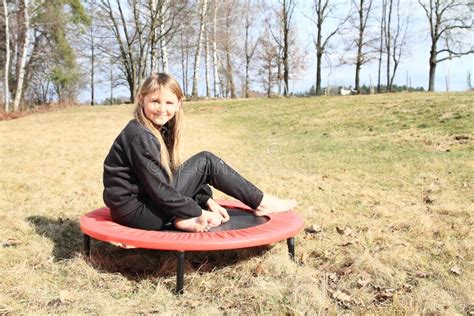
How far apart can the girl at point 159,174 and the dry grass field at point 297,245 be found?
0.38 metres

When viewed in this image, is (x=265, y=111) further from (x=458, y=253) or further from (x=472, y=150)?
(x=458, y=253)

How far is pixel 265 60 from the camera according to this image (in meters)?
31.5

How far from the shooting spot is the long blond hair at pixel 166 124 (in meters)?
3.05

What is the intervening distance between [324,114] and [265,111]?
290cm

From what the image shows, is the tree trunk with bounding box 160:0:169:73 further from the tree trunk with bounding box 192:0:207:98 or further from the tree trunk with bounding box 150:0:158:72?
the tree trunk with bounding box 192:0:207:98

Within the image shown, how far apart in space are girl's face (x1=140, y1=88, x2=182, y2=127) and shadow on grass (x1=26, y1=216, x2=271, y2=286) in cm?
100

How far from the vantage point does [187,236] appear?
9.00 feet

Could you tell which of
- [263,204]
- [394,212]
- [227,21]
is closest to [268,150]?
[394,212]

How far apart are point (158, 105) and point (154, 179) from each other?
22.5 inches

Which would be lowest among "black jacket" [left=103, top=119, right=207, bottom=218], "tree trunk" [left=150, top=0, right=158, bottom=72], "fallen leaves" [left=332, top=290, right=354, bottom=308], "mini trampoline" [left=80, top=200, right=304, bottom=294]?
"fallen leaves" [left=332, top=290, right=354, bottom=308]

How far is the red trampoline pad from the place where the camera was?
2648 millimetres

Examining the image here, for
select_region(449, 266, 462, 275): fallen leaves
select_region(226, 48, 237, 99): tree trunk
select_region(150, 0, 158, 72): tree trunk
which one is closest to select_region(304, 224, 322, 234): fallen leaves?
select_region(449, 266, 462, 275): fallen leaves

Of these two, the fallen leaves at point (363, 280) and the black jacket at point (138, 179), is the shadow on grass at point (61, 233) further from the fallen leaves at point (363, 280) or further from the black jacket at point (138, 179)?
the fallen leaves at point (363, 280)

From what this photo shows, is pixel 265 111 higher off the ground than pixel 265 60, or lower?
lower
